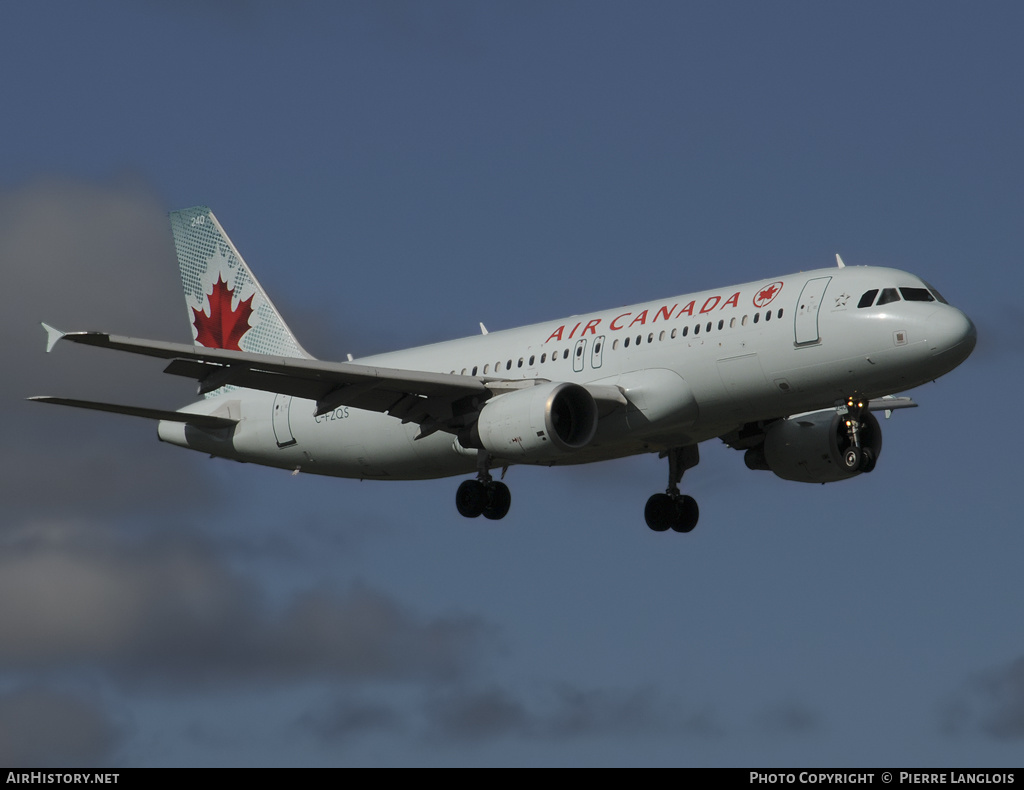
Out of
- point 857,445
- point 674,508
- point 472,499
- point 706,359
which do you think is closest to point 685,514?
point 674,508

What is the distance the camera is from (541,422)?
43.6 metres

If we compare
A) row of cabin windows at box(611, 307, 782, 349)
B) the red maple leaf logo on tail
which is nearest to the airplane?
row of cabin windows at box(611, 307, 782, 349)

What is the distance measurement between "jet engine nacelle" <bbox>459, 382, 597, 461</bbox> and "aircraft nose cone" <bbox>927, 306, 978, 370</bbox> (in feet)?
27.5

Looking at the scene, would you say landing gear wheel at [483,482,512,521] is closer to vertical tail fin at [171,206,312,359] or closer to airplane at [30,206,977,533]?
airplane at [30,206,977,533]

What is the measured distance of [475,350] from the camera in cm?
4912

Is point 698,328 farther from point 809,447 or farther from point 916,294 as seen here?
point 809,447

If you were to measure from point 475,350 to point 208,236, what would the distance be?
13.7 meters

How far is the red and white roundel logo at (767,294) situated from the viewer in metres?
43.0

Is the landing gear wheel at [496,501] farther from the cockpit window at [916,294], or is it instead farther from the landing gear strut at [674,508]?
the cockpit window at [916,294]

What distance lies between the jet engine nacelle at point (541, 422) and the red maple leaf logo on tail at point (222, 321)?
578 inches

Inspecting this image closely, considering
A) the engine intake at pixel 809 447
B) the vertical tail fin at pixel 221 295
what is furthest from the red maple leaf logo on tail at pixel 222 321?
the engine intake at pixel 809 447
